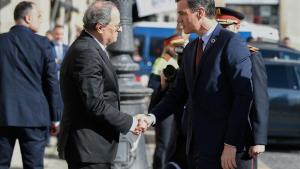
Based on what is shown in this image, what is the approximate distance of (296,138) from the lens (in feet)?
39.7

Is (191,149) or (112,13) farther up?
(112,13)

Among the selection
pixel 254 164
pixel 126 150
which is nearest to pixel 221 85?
pixel 254 164

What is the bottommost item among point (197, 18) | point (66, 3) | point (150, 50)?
point (150, 50)

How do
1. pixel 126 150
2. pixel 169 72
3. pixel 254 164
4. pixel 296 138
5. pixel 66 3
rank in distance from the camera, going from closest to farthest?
1. pixel 254 164
2. pixel 169 72
3. pixel 126 150
4. pixel 296 138
5. pixel 66 3

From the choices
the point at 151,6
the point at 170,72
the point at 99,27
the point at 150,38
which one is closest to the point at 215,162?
the point at 99,27

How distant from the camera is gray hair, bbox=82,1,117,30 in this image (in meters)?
4.78

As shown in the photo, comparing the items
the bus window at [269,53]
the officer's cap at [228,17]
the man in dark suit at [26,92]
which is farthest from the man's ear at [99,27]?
the bus window at [269,53]

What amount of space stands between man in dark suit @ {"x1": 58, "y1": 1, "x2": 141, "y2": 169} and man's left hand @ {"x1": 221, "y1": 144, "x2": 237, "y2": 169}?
2.59 feet

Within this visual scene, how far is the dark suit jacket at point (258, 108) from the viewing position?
4.32 metres

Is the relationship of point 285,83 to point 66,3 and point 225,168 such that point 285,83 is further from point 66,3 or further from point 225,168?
point 66,3

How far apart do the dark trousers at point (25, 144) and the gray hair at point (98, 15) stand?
1.94m

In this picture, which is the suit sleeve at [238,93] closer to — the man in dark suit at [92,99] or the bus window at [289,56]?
the man in dark suit at [92,99]

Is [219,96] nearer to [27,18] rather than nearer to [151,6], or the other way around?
[27,18]

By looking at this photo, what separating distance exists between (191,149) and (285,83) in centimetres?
807
